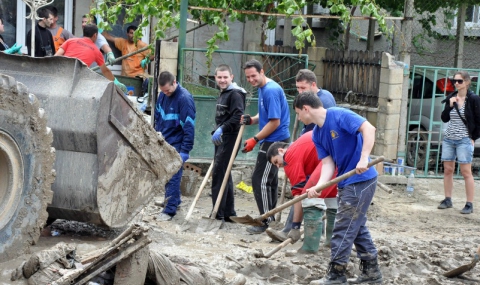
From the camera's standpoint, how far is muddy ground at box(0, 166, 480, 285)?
22.5ft

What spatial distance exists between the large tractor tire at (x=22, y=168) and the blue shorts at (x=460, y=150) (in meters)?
6.09

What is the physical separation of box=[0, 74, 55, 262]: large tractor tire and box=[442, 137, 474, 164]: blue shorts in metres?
6.09

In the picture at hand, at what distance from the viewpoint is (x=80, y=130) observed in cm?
640

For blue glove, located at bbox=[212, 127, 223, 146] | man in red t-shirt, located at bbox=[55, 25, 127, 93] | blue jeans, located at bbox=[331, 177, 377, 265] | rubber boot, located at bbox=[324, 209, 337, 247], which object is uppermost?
man in red t-shirt, located at bbox=[55, 25, 127, 93]

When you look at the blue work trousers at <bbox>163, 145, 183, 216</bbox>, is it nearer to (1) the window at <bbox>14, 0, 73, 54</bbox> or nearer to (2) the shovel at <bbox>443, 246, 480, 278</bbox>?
(2) the shovel at <bbox>443, 246, 480, 278</bbox>

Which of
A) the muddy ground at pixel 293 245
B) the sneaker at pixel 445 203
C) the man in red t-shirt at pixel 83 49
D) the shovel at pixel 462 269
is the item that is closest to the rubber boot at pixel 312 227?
the muddy ground at pixel 293 245

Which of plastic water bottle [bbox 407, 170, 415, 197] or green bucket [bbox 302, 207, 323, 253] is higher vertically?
green bucket [bbox 302, 207, 323, 253]

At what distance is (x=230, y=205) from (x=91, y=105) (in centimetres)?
301

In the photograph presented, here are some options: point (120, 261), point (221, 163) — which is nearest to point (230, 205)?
point (221, 163)

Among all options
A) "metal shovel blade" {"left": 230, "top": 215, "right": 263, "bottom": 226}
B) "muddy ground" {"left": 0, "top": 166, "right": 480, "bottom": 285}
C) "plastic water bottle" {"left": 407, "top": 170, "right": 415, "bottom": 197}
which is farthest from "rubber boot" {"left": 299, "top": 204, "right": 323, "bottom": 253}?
"plastic water bottle" {"left": 407, "top": 170, "right": 415, "bottom": 197}

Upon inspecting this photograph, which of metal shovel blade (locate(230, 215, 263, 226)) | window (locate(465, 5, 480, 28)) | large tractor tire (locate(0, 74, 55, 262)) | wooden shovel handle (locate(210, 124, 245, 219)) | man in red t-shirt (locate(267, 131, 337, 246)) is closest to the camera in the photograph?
large tractor tire (locate(0, 74, 55, 262))

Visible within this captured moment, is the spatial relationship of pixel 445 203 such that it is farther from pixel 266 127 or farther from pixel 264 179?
pixel 266 127

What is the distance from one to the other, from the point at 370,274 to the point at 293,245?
1.26m

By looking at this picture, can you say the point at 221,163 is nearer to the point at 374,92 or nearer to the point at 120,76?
the point at 374,92
